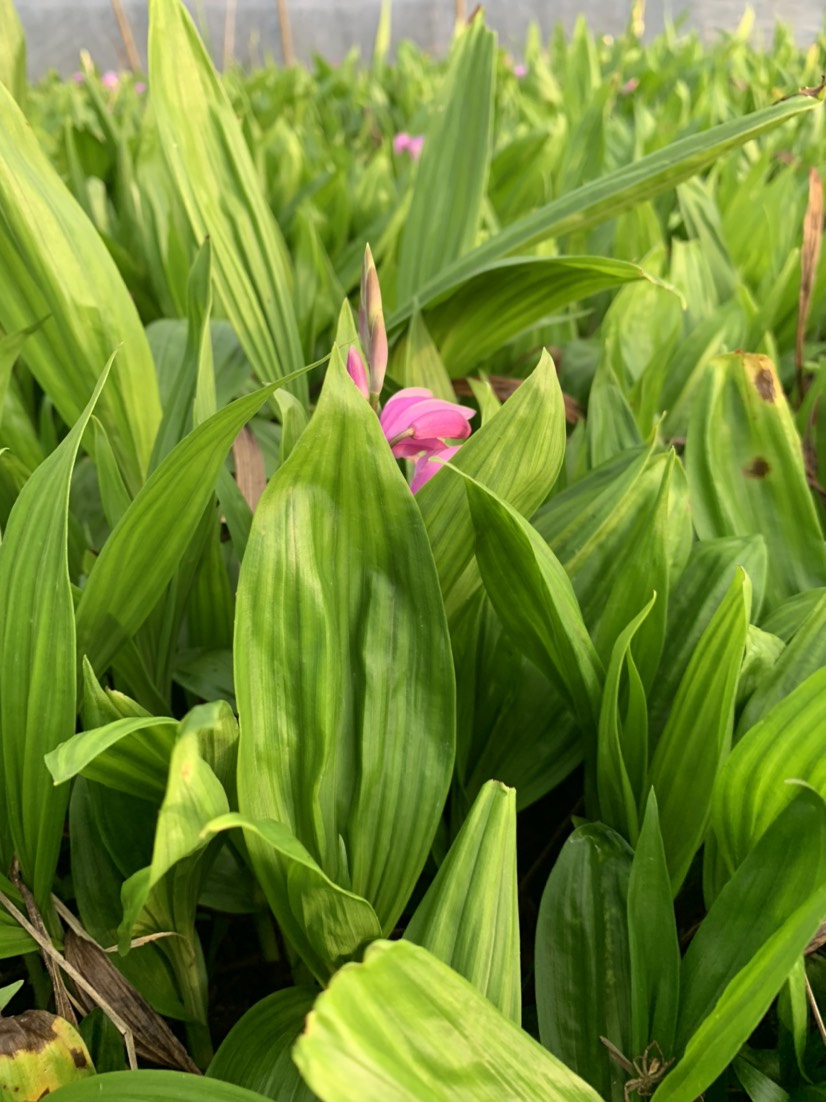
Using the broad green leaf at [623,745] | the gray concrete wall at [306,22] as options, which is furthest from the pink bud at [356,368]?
the gray concrete wall at [306,22]

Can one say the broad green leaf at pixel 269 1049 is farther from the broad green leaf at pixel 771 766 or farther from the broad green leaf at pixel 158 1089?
the broad green leaf at pixel 771 766

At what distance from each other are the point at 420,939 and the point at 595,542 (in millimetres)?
224

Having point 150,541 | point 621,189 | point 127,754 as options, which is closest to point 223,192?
point 621,189

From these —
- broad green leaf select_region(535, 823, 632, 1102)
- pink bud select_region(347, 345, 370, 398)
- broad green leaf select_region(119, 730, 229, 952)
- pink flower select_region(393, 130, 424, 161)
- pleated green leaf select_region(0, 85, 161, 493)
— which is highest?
pink flower select_region(393, 130, 424, 161)

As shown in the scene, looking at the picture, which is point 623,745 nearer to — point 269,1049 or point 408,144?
point 269,1049

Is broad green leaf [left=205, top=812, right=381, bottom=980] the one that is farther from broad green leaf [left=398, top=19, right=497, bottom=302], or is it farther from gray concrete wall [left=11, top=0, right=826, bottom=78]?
gray concrete wall [left=11, top=0, right=826, bottom=78]

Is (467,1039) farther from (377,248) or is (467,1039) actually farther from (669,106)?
(669,106)

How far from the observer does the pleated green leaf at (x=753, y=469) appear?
0.58 meters

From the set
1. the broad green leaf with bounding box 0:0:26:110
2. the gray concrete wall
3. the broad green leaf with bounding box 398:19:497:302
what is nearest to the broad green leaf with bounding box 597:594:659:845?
the broad green leaf with bounding box 398:19:497:302

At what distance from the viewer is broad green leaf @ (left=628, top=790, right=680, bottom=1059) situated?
373mm

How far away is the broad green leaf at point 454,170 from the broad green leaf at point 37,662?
1.62ft

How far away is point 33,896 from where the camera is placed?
44 centimetres

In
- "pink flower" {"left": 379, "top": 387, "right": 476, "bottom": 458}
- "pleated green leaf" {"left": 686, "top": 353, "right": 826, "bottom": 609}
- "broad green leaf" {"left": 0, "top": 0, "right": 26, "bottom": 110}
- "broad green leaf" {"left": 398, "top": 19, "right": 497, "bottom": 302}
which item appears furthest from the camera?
"broad green leaf" {"left": 398, "top": 19, "right": 497, "bottom": 302}

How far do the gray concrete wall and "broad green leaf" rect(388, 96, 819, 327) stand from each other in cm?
762
